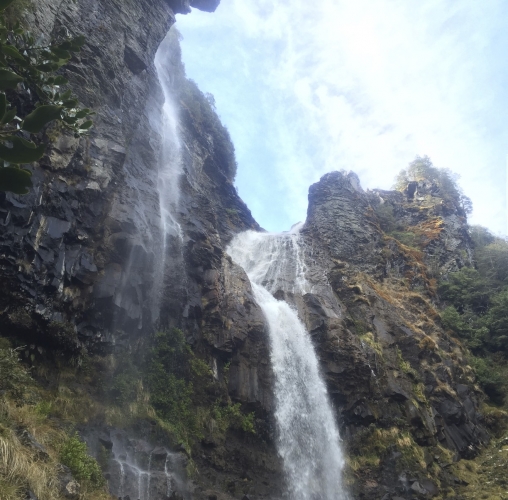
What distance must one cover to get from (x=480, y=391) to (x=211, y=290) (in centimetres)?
1592

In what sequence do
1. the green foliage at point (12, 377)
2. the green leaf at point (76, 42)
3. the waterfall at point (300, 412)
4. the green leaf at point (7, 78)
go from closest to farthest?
the green leaf at point (7, 78), the green leaf at point (76, 42), the green foliage at point (12, 377), the waterfall at point (300, 412)

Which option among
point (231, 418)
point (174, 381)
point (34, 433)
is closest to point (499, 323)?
point (231, 418)

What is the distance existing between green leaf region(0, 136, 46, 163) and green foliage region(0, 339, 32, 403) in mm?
7660

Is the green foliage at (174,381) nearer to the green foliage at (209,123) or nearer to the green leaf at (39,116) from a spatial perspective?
the green leaf at (39,116)

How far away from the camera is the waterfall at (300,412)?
46.3ft

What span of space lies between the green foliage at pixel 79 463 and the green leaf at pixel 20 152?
24.4 feet

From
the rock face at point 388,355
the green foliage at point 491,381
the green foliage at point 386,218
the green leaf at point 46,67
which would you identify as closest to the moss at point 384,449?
the rock face at point 388,355

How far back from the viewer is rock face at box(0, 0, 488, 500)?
1135cm

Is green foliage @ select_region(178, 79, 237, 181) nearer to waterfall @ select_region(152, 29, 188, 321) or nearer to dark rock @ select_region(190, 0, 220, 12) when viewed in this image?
waterfall @ select_region(152, 29, 188, 321)

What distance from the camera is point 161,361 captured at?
1393 cm

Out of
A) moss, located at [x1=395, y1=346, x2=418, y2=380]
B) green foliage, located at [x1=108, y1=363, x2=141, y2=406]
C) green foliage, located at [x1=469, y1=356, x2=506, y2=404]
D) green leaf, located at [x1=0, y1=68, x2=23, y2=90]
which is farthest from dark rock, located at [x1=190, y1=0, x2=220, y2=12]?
green leaf, located at [x1=0, y1=68, x2=23, y2=90]

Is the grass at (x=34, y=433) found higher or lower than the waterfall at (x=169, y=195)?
lower

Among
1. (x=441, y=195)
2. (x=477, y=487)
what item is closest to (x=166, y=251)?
(x=477, y=487)

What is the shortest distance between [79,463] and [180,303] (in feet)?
26.3
